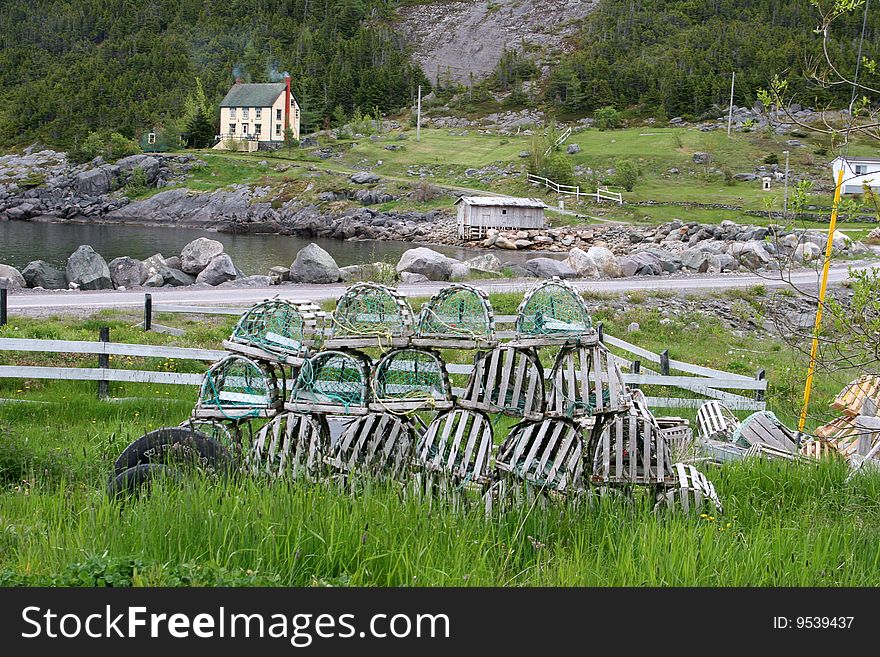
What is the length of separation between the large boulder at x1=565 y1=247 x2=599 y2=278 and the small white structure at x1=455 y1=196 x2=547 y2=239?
1262 inches

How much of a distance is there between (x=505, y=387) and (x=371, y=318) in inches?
62.4

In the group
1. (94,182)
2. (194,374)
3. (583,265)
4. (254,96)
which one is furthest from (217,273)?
(254,96)

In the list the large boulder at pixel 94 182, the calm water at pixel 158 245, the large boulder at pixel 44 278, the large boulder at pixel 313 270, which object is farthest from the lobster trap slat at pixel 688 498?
the large boulder at pixel 94 182

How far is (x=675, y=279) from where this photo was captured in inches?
1358

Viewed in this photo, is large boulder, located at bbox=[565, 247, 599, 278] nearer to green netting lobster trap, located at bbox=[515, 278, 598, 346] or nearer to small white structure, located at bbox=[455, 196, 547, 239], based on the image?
green netting lobster trap, located at bbox=[515, 278, 598, 346]

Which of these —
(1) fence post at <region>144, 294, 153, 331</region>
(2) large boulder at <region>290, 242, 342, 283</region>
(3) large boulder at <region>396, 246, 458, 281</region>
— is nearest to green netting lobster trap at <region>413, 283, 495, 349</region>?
(1) fence post at <region>144, 294, 153, 331</region>

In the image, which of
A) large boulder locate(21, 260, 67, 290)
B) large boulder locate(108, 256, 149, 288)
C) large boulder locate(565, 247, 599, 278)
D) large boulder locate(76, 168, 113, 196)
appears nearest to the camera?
large boulder locate(21, 260, 67, 290)

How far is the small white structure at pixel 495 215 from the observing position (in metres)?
69.2

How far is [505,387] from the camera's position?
→ 25.9ft

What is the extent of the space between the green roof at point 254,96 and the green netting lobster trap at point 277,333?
12805 centimetres

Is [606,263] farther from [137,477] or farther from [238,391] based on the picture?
[137,477]

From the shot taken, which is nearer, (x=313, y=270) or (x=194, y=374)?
(x=194, y=374)

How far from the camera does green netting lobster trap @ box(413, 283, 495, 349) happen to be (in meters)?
8.28
